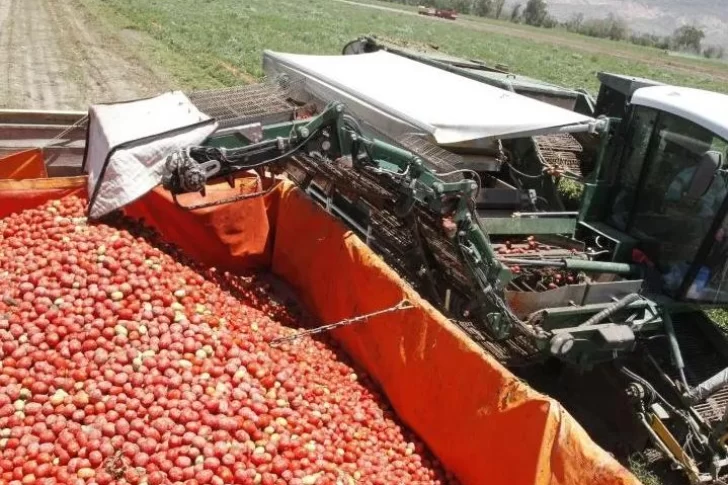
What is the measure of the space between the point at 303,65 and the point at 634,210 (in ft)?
15.4

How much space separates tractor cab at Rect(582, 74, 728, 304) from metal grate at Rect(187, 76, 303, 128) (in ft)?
11.9

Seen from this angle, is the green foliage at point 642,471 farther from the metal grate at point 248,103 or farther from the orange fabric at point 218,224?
the metal grate at point 248,103

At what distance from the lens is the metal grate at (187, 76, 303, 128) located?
22.9ft

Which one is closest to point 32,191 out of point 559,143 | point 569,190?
point 559,143

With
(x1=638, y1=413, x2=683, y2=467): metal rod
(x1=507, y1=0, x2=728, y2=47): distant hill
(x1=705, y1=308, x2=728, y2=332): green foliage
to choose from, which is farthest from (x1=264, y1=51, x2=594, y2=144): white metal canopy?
(x1=507, y1=0, x2=728, y2=47): distant hill

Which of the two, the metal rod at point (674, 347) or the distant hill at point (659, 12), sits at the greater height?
the distant hill at point (659, 12)

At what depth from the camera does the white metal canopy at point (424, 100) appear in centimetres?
609

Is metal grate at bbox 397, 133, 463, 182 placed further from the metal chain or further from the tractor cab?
the tractor cab

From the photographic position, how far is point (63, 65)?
1655 cm

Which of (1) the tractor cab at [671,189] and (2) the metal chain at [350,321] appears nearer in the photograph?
(2) the metal chain at [350,321]

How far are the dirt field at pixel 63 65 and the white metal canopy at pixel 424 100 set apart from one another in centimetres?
663

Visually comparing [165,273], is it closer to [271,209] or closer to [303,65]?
[271,209]

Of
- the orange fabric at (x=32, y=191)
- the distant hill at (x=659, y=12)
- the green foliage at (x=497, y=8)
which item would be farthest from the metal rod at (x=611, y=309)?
the distant hill at (x=659, y=12)

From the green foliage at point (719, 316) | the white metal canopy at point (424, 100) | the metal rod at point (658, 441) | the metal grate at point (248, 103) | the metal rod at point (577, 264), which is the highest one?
the white metal canopy at point (424, 100)
